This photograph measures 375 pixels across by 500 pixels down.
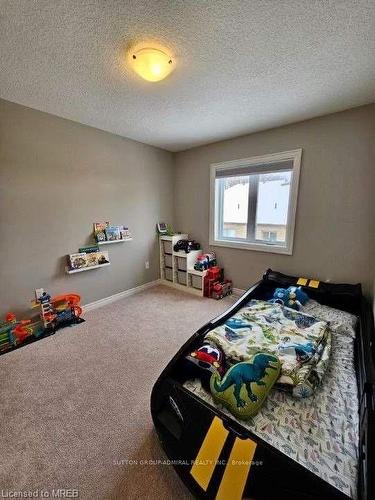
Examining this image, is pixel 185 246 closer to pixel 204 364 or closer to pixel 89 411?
pixel 204 364

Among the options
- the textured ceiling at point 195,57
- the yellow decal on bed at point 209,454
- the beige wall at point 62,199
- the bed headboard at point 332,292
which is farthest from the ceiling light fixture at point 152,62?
the bed headboard at point 332,292

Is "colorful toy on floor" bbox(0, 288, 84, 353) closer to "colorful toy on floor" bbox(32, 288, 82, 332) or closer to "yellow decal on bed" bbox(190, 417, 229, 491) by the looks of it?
"colorful toy on floor" bbox(32, 288, 82, 332)

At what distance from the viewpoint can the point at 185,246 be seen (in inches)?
133

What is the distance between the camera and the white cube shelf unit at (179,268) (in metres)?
3.28

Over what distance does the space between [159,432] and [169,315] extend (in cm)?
156

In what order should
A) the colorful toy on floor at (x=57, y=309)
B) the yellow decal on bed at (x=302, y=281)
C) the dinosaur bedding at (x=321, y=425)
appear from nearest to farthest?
the dinosaur bedding at (x=321, y=425)
the colorful toy on floor at (x=57, y=309)
the yellow decal on bed at (x=302, y=281)

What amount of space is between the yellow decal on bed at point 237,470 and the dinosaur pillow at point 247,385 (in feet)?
0.55

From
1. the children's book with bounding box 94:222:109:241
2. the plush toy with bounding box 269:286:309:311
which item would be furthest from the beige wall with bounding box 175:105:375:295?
the children's book with bounding box 94:222:109:241

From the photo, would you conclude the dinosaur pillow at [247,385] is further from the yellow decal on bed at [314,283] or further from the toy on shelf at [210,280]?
the toy on shelf at [210,280]

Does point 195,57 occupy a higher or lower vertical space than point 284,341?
higher

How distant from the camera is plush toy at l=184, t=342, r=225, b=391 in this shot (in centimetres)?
122

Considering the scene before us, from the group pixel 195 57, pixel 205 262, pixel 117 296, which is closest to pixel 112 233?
pixel 117 296

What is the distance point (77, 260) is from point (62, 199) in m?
0.73

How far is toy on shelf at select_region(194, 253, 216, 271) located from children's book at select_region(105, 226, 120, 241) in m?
1.24
